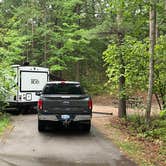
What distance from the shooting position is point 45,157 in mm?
9672

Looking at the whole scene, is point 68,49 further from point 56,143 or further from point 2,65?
point 56,143

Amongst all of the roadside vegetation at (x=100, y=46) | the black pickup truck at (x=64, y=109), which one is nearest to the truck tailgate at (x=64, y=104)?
the black pickup truck at (x=64, y=109)

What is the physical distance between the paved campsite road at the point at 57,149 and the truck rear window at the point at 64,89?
63.9 inches

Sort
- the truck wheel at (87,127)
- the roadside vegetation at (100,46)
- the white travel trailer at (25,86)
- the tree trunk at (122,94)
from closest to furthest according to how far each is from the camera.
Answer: the truck wheel at (87,127) < the roadside vegetation at (100,46) < the tree trunk at (122,94) < the white travel trailer at (25,86)

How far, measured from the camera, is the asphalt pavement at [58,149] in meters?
9.16

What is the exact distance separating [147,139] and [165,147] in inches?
65.7

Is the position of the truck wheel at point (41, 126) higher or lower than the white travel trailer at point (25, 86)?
lower

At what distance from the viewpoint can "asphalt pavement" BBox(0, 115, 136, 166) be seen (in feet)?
30.1

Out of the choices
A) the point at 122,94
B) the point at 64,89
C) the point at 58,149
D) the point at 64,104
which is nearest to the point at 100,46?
the point at 122,94

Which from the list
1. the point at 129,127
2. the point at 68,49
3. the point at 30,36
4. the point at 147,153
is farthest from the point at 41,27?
the point at 147,153

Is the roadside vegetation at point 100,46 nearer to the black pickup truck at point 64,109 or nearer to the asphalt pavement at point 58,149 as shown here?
the asphalt pavement at point 58,149

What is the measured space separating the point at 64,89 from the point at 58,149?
190 inches

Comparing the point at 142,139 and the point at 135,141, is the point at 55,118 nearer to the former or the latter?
the point at 135,141

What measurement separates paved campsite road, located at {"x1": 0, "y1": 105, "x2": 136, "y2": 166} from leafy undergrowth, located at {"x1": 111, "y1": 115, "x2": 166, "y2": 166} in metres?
0.43
